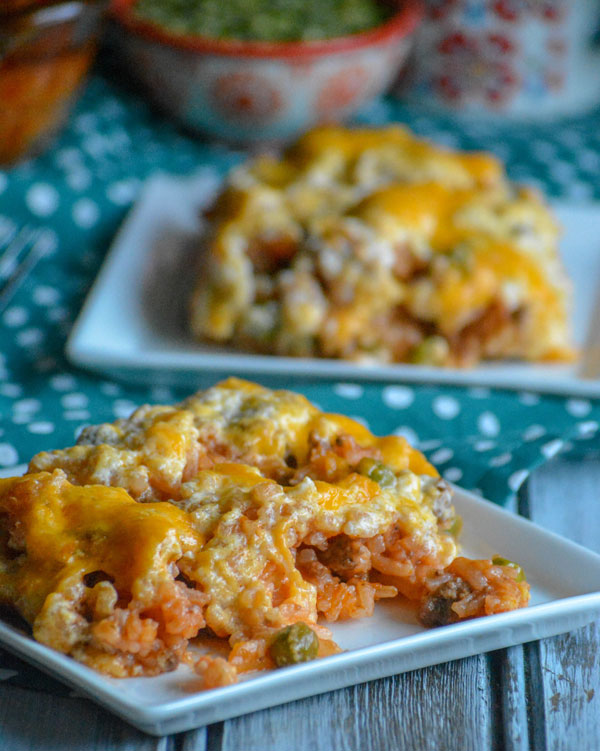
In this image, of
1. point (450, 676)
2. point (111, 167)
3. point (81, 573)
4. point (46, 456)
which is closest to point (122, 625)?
point (81, 573)

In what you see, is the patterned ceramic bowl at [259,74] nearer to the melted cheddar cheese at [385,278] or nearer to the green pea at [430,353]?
the melted cheddar cheese at [385,278]

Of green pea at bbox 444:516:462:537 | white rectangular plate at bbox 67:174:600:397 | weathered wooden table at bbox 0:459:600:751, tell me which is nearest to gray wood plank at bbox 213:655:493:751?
weathered wooden table at bbox 0:459:600:751

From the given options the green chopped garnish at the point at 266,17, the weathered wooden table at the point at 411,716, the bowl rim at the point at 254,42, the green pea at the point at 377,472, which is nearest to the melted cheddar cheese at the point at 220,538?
the green pea at the point at 377,472

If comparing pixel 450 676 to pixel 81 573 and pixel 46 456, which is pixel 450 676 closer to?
pixel 81 573

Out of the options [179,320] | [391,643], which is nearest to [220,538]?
[391,643]

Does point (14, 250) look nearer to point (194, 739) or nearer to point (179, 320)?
point (179, 320)

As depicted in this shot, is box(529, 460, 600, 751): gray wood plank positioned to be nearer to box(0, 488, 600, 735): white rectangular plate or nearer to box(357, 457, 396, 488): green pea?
box(0, 488, 600, 735): white rectangular plate
